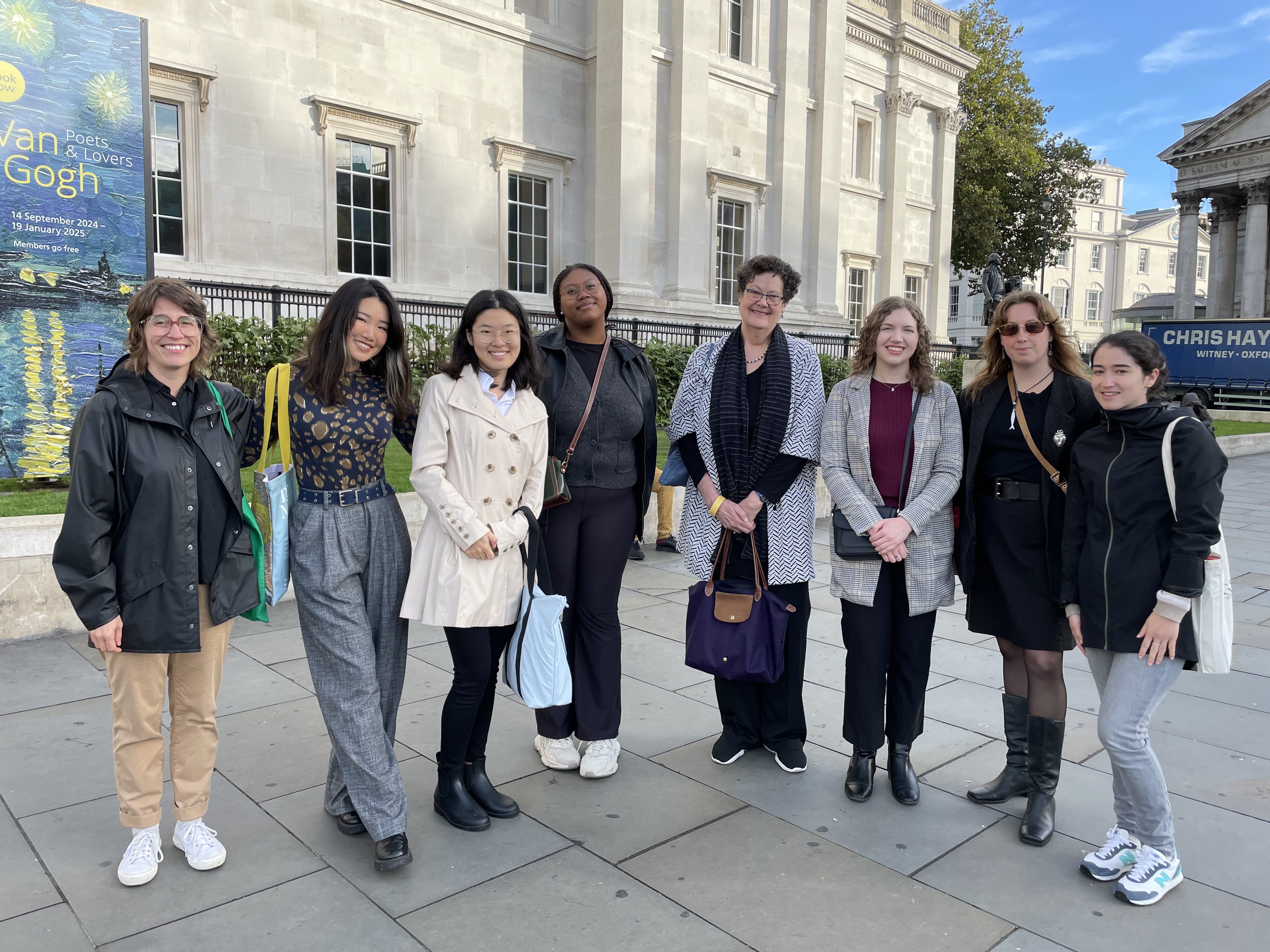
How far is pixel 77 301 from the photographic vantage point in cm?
751

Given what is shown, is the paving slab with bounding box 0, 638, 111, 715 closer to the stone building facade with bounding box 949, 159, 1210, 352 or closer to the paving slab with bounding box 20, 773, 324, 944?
the paving slab with bounding box 20, 773, 324, 944

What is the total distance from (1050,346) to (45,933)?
4.06m

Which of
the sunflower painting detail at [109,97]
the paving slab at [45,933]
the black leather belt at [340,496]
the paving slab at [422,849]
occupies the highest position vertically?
the sunflower painting detail at [109,97]

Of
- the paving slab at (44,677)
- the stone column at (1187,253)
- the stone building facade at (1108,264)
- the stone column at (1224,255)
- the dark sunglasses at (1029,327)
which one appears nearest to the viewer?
the dark sunglasses at (1029,327)

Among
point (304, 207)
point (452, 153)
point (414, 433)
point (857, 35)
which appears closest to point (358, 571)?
point (414, 433)

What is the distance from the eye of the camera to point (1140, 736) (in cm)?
313

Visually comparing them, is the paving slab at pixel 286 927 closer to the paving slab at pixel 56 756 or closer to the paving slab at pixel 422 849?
the paving slab at pixel 422 849

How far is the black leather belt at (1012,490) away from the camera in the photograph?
3.57m

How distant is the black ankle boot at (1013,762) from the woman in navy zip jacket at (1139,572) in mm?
532

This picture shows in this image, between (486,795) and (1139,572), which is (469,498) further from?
(1139,572)

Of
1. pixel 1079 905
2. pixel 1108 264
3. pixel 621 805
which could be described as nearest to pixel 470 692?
pixel 621 805

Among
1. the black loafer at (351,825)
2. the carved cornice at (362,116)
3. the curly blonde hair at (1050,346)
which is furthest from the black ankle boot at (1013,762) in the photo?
the carved cornice at (362,116)

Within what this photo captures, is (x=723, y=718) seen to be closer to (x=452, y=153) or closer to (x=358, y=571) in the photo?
(x=358, y=571)

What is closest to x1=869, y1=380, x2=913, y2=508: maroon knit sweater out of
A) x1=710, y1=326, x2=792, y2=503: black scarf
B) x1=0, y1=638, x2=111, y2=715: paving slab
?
x1=710, y1=326, x2=792, y2=503: black scarf
